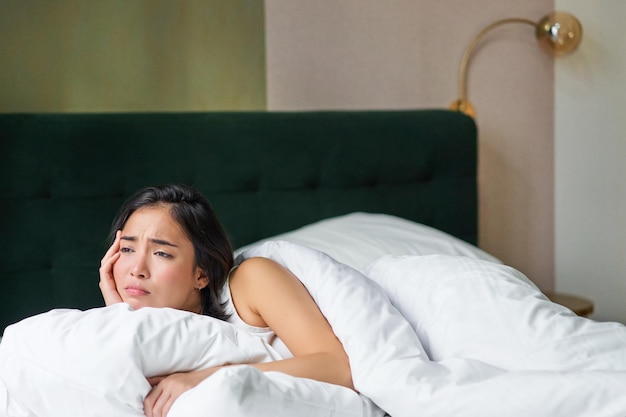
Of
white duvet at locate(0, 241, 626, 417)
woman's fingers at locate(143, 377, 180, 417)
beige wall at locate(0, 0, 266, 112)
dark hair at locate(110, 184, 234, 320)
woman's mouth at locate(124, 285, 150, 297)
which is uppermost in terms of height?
beige wall at locate(0, 0, 266, 112)

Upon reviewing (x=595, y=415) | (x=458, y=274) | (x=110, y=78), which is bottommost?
(x=595, y=415)

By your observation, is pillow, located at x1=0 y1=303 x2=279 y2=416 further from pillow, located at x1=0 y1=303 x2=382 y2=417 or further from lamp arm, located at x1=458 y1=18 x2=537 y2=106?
lamp arm, located at x1=458 y1=18 x2=537 y2=106

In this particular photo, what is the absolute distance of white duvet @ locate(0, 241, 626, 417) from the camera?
1.20 metres

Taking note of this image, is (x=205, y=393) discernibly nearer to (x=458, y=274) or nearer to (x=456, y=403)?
(x=456, y=403)

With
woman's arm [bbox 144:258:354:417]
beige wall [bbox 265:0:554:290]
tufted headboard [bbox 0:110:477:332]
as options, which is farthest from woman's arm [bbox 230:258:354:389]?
beige wall [bbox 265:0:554:290]

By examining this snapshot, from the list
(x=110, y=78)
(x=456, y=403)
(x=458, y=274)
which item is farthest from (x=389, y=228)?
(x=456, y=403)

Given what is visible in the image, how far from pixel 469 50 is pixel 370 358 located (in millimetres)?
1950

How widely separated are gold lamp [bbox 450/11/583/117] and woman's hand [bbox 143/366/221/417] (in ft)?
6.61

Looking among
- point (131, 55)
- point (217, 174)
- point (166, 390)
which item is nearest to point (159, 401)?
point (166, 390)

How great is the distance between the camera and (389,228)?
237 cm

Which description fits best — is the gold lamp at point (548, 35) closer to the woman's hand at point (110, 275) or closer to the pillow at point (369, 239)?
the pillow at point (369, 239)

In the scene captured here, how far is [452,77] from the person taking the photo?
310 centimetres

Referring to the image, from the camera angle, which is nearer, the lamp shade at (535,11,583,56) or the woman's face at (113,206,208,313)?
the woman's face at (113,206,208,313)

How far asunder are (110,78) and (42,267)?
0.65 m
